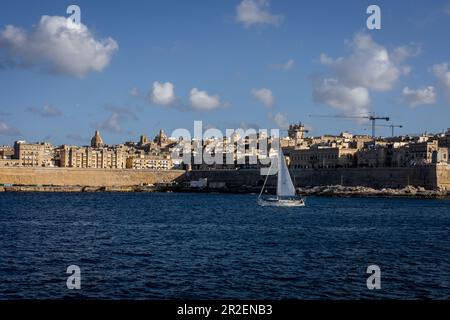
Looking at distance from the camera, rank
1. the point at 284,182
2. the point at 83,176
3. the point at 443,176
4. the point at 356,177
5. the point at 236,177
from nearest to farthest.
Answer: the point at 284,182
the point at 443,176
the point at 356,177
the point at 83,176
the point at 236,177

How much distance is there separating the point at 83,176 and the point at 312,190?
90.5 feet

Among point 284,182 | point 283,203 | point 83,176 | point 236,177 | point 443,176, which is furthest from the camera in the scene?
point 236,177

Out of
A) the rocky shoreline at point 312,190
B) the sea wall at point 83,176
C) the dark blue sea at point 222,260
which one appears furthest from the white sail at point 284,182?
the sea wall at point 83,176

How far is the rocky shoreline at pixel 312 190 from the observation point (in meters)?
54.7

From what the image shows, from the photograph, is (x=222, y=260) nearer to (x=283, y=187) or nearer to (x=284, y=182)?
(x=284, y=182)

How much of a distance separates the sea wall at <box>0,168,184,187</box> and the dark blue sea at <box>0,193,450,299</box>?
1852 inches

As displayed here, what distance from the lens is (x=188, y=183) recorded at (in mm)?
80062

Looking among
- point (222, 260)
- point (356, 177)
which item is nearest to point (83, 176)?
point (356, 177)

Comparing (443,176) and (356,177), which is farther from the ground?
(443,176)

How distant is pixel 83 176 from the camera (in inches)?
2936
